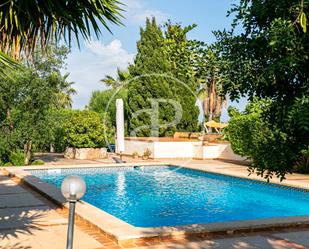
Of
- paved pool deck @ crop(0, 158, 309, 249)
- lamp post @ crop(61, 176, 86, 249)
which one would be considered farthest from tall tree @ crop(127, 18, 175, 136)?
lamp post @ crop(61, 176, 86, 249)

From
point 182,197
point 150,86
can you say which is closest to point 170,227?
point 182,197

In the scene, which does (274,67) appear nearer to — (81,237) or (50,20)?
(50,20)

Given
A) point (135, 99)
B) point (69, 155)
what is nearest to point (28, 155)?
point (69, 155)

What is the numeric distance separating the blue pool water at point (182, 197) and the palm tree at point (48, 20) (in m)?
5.87

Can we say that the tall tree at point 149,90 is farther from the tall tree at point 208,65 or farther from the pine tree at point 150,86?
the tall tree at point 208,65

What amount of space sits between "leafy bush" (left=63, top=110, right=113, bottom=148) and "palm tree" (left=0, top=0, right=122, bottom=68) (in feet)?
61.5

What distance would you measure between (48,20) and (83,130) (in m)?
19.4

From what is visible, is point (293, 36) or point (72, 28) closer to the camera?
point (293, 36)

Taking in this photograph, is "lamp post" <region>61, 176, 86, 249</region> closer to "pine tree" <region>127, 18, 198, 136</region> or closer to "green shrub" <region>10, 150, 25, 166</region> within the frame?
"green shrub" <region>10, 150, 25, 166</region>

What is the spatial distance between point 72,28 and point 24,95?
13.1m

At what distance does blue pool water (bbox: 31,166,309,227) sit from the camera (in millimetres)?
11766

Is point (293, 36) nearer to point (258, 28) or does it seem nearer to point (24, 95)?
point (258, 28)

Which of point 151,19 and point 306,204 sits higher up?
point 151,19

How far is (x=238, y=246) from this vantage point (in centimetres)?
711
